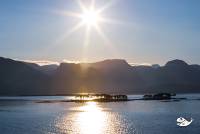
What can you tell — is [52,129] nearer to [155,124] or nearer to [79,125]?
[79,125]

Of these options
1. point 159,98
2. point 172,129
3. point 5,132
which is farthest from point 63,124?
point 159,98

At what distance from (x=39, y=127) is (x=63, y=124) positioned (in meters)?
5.63

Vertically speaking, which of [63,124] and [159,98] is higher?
[159,98]

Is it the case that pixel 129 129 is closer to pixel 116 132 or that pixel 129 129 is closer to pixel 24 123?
pixel 116 132

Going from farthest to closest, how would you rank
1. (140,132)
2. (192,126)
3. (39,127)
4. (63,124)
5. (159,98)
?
(159,98), (63,124), (39,127), (192,126), (140,132)

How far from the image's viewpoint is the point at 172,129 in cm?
6391

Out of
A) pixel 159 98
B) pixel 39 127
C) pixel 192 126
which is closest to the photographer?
pixel 192 126

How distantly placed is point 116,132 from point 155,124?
9861 mm

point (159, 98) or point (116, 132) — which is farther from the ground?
point (159, 98)

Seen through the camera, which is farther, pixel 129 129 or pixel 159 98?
pixel 159 98

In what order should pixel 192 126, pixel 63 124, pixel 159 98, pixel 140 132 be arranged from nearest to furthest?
pixel 140 132 < pixel 192 126 < pixel 63 124 < pixel 159 98

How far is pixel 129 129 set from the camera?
65812 mm

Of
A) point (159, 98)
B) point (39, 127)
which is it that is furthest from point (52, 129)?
point (159, 98)

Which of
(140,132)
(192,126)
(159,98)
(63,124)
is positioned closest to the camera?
(140,132)
